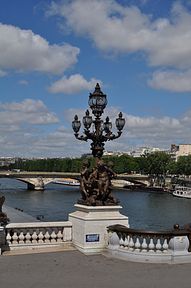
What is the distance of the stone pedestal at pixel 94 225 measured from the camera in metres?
12.7

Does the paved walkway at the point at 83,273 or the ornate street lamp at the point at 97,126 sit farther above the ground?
the ornate street lamp at the point at 97,126

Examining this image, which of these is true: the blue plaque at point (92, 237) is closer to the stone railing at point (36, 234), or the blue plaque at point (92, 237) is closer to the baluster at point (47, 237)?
the stone railing at point (36, 234)

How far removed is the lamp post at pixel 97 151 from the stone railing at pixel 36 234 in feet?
3.48

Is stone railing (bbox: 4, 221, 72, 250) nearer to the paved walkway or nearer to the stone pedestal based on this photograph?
the stone pedestal

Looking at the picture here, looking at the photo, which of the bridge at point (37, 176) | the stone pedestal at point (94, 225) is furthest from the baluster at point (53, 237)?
the bridge at point (37, 176)

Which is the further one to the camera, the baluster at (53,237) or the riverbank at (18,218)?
the riverbank at (18,218)

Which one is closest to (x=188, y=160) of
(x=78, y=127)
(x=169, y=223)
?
(x=169, y=223)

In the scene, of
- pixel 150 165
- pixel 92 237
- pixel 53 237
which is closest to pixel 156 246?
pixel 92 237

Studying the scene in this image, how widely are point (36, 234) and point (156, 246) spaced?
3.57 metres

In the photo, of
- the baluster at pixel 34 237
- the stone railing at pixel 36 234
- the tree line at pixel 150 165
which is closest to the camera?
the stone railing at pixel 36 234

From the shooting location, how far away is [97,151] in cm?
1363

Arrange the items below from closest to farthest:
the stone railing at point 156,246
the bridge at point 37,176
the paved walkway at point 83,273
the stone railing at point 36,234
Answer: the paved walkway at point 83,273
the stone railing at point 156,246
the stone railing at point 36,234
the bridge at point 37,176

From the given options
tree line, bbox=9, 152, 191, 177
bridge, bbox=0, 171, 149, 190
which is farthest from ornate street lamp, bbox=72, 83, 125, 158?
tree line, bbox=9, 152, 191, 177

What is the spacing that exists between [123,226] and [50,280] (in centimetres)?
373
